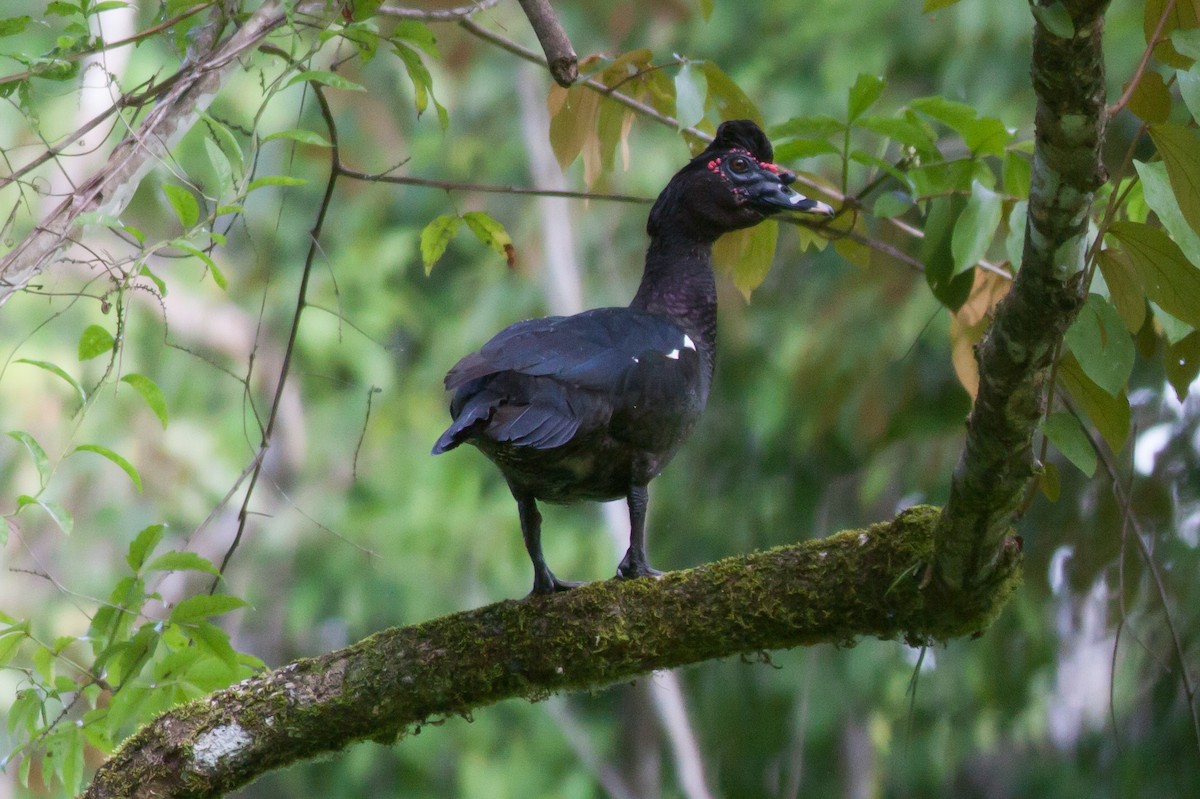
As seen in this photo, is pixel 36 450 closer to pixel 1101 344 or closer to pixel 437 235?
pixel 437 235

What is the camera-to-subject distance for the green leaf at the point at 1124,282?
213 centimetres

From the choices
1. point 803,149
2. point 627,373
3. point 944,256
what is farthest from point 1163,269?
point 627,373

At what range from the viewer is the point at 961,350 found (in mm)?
3223

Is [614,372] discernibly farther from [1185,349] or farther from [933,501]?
[933,501]

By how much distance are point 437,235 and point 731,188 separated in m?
0.83

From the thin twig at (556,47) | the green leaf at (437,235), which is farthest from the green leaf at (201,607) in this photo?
the thin twig at (556,47)

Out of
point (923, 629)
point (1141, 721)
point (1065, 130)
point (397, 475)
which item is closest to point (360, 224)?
point (397, 475)

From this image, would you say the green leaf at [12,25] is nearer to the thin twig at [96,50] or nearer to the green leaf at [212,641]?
the thin twig at [96,50]

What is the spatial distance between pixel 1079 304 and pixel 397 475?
647 centimetres

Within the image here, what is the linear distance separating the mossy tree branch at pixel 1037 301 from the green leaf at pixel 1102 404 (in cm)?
14

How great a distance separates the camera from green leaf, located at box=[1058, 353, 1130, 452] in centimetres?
220

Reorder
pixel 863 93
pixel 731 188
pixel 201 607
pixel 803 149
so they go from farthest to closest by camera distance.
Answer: pixel 731 188
pixel 803 149
pixel 863 93
pixel 201 607

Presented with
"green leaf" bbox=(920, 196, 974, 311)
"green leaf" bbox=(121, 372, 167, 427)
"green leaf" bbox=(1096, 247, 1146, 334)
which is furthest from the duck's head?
"green leaf" bbox=(121, 372, 167, 427)

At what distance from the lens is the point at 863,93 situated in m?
3.04
